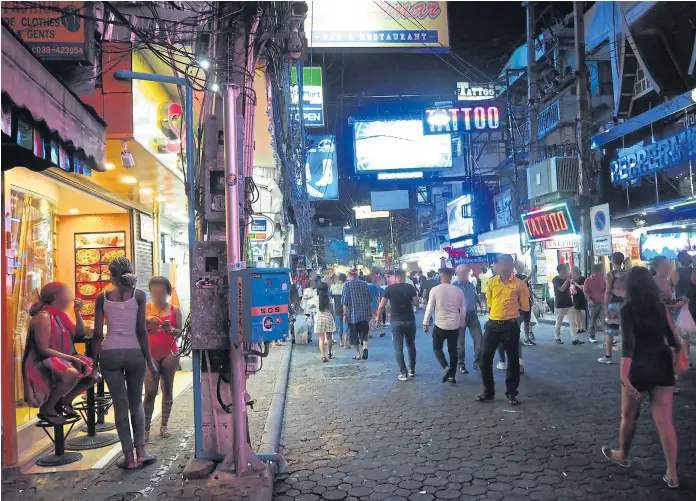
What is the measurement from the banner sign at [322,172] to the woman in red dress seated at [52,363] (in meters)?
19.8

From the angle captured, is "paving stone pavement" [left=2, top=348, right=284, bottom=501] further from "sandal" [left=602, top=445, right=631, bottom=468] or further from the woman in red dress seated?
"sandal" [left=602, top=445, right=631, bottom=468]

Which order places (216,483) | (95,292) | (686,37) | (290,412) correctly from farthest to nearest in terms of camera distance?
(686,37), (95,292), (290,412), (216,483)

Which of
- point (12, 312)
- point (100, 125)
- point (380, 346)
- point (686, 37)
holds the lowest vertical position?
point (380, 346)

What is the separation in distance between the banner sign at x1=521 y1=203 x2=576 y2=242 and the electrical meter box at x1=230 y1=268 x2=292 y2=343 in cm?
1317

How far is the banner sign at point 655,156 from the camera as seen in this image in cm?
1038

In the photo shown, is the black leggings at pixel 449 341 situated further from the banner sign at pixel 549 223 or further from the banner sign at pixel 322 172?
the banner sign at pixel 322 172

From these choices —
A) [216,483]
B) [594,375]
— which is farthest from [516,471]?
[594,375]

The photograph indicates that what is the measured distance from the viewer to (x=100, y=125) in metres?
5.20

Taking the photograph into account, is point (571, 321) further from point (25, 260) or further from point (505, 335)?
point (25, 260)

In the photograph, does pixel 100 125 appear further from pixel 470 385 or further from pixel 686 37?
pixel 686 37

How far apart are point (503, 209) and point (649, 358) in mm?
21426

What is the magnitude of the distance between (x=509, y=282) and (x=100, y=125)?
18.0 feet

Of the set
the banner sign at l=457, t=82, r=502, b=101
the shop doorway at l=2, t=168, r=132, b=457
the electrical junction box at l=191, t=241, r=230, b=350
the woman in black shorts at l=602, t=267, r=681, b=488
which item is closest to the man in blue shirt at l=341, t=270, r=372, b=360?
the shop doorway at l=2, t=168, r=132, b=457

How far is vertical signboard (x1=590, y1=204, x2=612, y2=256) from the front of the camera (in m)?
12.5
